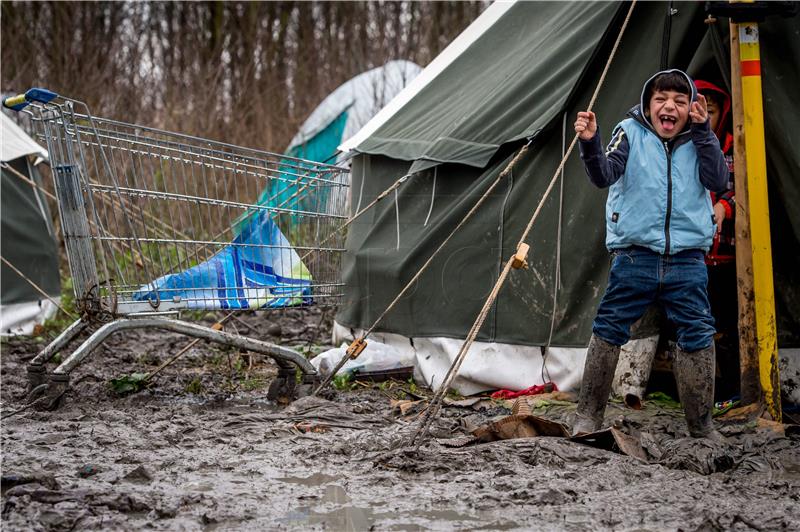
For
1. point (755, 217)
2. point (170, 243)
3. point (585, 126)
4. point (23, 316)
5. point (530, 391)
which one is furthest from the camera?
point (23, 316)

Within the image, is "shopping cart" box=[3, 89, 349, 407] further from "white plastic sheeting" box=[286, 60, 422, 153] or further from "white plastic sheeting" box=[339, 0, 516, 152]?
"white plastic sheeting" box=[286, 60, 422, 153]

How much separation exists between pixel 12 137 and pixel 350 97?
5.69 metres

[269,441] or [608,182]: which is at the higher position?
[608,182]

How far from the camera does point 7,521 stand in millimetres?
3102

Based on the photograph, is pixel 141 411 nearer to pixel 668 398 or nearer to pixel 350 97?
pixel 668 398

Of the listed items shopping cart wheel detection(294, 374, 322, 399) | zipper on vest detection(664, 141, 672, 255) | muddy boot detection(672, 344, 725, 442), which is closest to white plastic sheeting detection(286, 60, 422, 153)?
shopping cart wheel detection(294, 374, 322, 399)

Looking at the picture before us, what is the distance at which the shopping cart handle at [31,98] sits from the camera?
4.61 meters

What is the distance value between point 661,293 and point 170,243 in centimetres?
261

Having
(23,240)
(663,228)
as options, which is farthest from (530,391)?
(23,240)

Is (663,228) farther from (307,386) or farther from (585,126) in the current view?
(307,386)

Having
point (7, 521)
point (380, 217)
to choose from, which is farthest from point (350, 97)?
point (7, 521)

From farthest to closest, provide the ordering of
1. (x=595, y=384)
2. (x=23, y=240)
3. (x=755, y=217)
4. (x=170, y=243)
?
(x=23, y=240)
(x=170, y=243)
(x=755, y=217)
(x=595, y=384)

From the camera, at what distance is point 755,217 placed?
15.1 ft

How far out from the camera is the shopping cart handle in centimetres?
461
